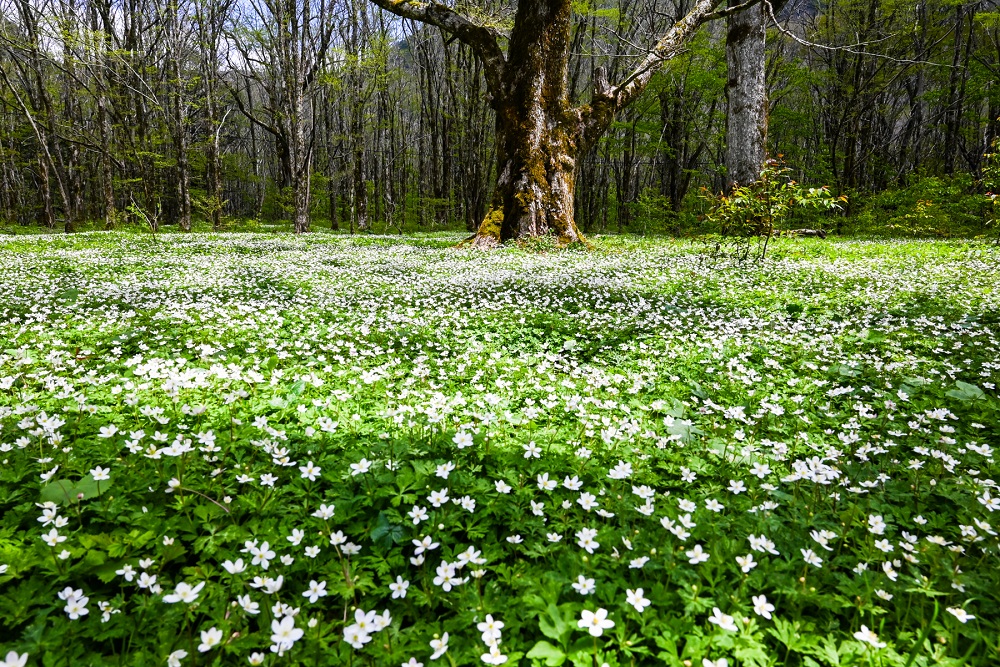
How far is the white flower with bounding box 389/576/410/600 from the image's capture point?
6.32ft

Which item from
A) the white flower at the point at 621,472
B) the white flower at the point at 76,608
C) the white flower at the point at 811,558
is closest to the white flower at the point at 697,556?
the white flower at the point at 811,558

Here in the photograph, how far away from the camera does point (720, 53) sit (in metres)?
26.2

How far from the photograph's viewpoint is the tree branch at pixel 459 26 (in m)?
13.8

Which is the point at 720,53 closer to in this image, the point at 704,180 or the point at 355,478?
the point at 704,180

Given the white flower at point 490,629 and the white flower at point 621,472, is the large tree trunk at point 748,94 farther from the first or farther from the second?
the white flower at point 490,629

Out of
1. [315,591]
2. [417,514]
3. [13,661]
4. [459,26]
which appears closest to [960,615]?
[417,514]

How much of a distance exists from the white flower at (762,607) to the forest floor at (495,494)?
0.04 ft

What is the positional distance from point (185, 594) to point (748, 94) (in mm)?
18011

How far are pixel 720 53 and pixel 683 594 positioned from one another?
31913 mm

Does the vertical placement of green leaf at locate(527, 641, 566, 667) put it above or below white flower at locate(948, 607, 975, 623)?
below

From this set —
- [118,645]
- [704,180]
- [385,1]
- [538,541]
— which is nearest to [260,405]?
[118,645]

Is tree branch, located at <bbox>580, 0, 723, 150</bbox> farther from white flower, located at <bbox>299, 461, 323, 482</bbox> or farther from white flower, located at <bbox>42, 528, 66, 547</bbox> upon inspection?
white flower, located at <bbox>42, 528, 66, 547</bbox>

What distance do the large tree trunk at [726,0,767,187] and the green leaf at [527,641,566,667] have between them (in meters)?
16.1

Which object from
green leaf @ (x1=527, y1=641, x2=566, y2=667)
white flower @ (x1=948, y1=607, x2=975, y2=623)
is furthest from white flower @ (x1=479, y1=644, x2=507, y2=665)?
white flower @ (x1=948, y1=607, x2=975, y2=623)
